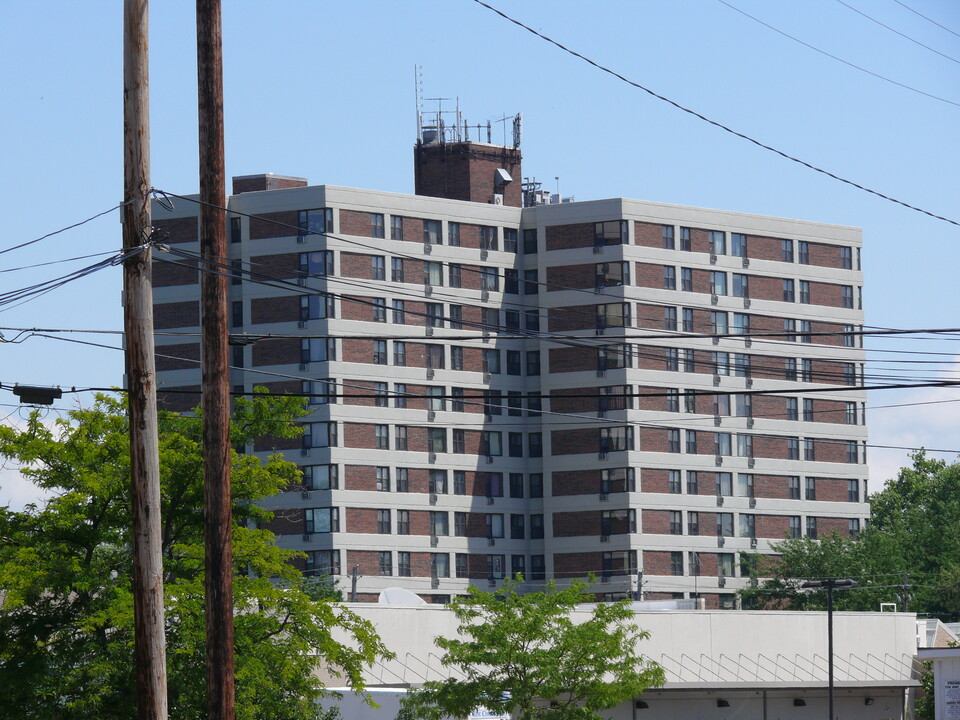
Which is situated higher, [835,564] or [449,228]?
[449,228]

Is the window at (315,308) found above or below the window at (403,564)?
above

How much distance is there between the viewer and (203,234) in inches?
762

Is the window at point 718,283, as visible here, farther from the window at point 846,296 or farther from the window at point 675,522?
the window at point 675,522

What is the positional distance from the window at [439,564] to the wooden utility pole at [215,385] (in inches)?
3582

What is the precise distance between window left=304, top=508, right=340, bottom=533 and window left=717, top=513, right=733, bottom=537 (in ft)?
91.6

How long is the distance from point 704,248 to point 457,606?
256 feet

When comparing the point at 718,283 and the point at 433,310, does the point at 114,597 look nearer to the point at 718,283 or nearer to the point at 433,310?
the point at 433,310

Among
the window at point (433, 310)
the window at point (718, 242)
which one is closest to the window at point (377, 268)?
the window at point (433, 310)

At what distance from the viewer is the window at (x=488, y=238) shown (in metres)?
115

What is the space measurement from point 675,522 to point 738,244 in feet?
68.8

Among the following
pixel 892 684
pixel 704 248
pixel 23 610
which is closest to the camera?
pixel 23 610

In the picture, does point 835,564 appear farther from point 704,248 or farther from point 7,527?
point 7,527

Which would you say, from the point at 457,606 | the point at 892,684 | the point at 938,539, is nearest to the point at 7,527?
the point at 457,606

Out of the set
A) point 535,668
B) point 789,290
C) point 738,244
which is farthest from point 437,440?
point 535,668
